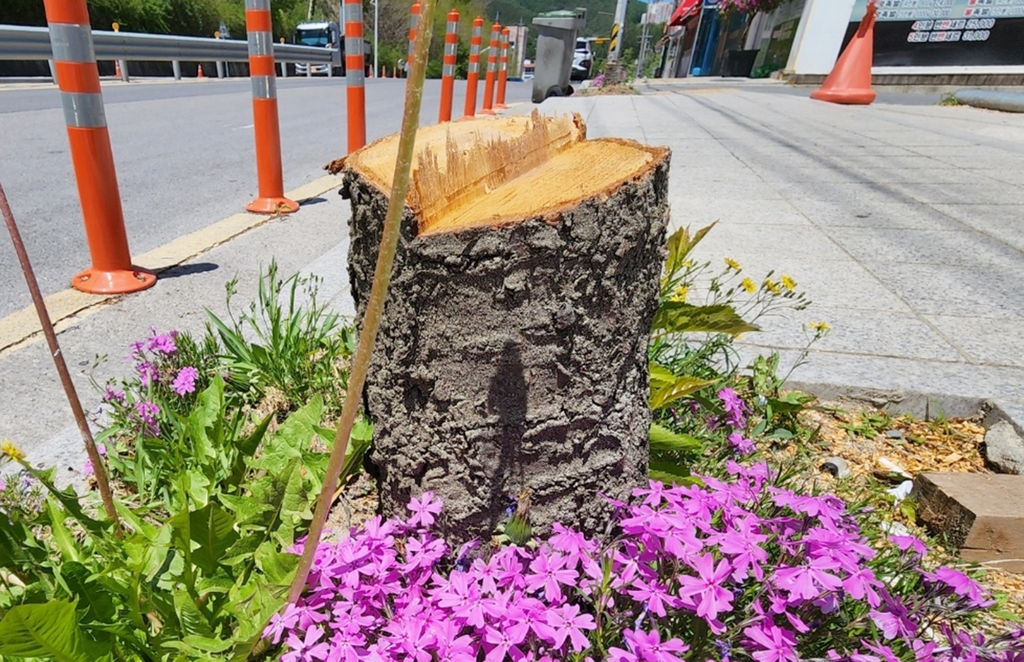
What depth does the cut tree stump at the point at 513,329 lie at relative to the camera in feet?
3.82

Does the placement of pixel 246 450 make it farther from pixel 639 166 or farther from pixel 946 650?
pixel 946 650

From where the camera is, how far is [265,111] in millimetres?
4484

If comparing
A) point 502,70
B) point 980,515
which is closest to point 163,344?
point 980,515

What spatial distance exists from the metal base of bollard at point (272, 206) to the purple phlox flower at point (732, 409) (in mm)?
3584

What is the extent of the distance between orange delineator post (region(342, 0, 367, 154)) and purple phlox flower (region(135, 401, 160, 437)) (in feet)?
14.1

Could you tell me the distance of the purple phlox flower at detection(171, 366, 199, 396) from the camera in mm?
1803

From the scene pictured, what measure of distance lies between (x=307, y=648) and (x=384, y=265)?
26.7 inches

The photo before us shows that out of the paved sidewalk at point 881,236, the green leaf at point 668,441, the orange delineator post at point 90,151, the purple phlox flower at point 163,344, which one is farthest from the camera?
the orange delineator post at point 90,151

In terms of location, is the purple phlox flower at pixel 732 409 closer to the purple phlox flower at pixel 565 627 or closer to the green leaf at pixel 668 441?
the green leaf at pixel 668 441

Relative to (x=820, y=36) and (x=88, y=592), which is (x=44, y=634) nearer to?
(x=88, y=592)

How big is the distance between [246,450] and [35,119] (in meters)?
10.4

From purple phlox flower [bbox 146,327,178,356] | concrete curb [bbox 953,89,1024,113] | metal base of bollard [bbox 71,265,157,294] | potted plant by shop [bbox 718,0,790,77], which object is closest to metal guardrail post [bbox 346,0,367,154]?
metal base of bollard [bbox 71,265,157,294]

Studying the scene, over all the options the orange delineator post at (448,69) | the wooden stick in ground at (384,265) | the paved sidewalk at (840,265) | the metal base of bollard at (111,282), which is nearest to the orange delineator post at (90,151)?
the metal base of bollard at (111,282)

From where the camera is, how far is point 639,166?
1.34 metres
